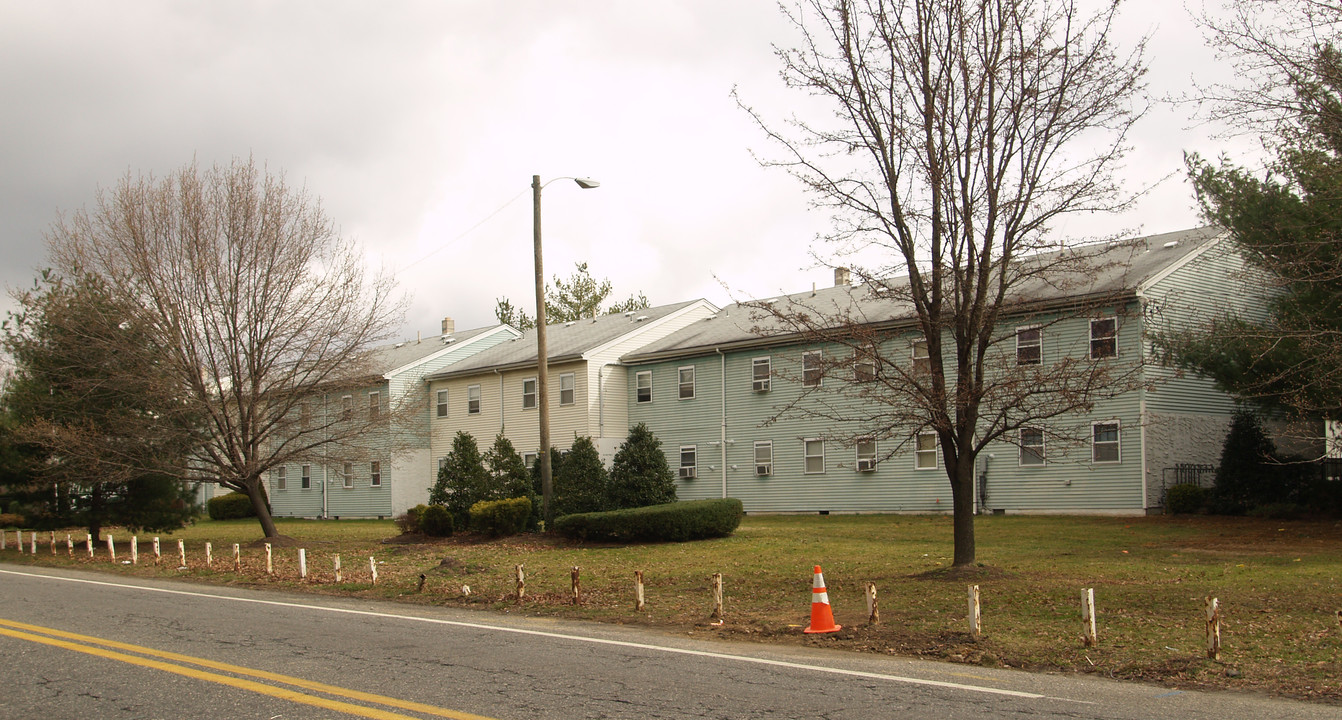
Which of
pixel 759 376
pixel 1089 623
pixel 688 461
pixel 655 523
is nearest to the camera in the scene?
pixel 1089 623

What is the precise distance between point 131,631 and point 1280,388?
69.3 ft

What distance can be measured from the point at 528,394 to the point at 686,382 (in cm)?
707

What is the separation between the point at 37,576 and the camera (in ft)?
62.3

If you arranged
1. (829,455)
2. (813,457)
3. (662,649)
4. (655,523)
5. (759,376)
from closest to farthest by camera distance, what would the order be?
(662,649) → (655,523) → (829,455) → (813,457) → (759,376)

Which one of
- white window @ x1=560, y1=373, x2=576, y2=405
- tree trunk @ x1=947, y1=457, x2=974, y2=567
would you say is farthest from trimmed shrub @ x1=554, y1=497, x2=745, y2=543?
white window @ x1=560, y1=373, x2=576, y2=405

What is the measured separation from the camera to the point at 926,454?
30516 millimetres

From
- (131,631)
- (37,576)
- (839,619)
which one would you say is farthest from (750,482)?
(131,631)

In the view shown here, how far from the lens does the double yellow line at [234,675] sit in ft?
22.5

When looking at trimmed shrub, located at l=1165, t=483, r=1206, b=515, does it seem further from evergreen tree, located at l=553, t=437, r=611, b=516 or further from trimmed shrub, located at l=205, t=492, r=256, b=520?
trimmed shrub, located at l=205, t=492, r=256, b=520

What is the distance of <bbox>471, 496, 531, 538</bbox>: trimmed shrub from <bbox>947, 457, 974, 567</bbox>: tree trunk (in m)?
13.4

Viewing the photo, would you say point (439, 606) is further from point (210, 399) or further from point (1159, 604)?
point (210, 399)

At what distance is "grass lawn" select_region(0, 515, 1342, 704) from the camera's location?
30.6ft

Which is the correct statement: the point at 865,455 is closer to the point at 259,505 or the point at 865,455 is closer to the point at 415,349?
the point at 259,505

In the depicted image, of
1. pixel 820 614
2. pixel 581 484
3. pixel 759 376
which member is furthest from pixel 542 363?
pixel 820 614
